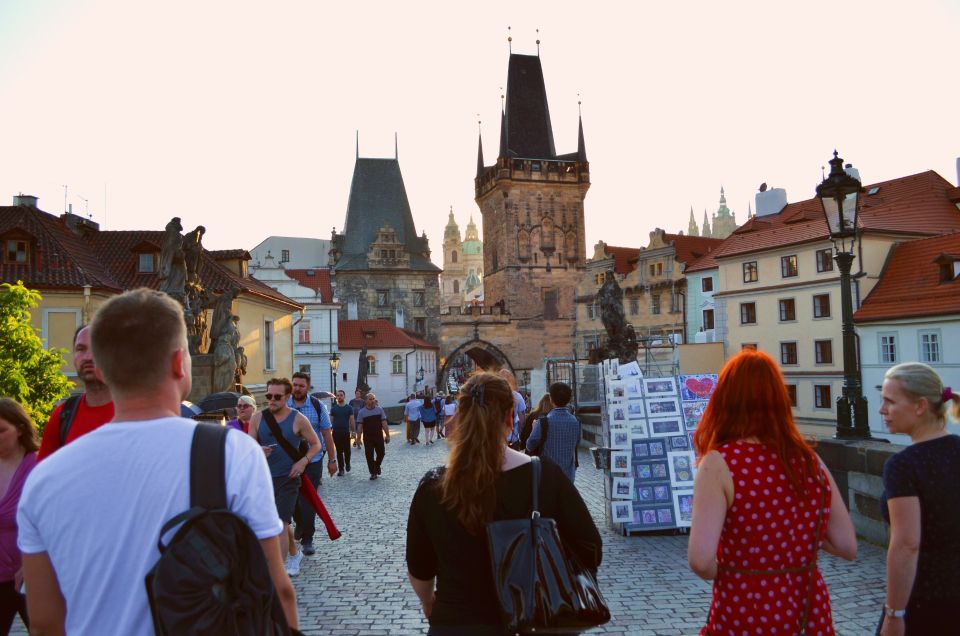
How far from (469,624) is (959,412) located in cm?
204

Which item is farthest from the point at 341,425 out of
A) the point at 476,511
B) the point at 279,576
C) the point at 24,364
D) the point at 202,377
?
the point at 279,576

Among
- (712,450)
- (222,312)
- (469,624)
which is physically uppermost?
(222,312)

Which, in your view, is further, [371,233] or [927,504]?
[371,233]

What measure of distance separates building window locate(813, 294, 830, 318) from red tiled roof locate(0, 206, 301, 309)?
2096 centimetres

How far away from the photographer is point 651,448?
8.59m

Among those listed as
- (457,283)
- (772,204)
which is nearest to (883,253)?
(772,204)

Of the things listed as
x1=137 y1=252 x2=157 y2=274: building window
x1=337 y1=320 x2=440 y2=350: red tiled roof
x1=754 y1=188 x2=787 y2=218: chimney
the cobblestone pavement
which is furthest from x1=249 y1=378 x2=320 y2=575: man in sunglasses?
x1=337 y1=320 x2=440 y2=350: red tiled roof

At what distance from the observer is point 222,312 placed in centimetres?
1512

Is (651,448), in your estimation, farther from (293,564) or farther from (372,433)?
(372,433)

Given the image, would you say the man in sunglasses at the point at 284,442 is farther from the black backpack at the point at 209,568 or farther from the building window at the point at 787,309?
the building window at the point at 787,309

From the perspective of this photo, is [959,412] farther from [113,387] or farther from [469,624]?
[113,387]

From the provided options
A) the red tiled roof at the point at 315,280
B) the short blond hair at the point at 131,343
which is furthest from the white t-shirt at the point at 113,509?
the red tiled roof at the point at 315,280

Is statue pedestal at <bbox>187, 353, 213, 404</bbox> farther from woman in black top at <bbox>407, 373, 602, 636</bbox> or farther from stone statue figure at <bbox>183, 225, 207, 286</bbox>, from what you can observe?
woman in black top at <bbox>407, 373, 602, 636</bbox>

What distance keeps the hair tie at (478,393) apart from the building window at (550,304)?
61117 millimetres
